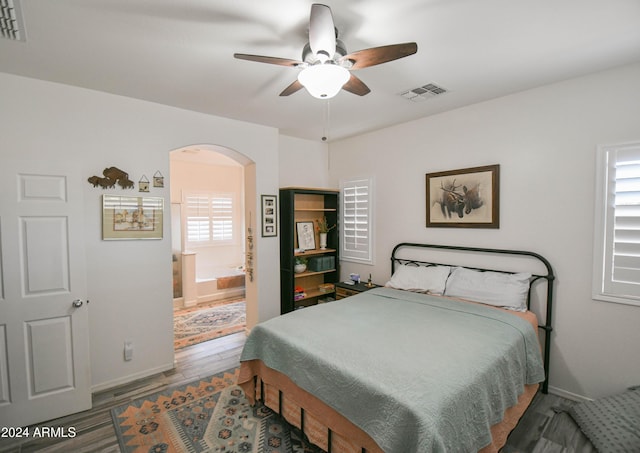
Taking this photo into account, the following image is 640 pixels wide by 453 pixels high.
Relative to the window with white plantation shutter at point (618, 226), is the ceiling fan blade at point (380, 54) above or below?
above

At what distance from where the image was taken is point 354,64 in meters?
1.80

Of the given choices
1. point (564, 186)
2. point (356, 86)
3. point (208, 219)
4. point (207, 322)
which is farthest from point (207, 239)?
point (564, 186)

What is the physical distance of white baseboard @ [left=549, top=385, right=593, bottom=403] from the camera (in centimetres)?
258

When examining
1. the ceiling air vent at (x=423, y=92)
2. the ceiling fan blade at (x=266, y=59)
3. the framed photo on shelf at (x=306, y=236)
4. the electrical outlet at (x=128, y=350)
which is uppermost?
the ceiling air vent at (x=423, y=92)

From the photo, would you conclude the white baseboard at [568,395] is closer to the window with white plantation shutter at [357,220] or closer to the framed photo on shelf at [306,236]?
the window with white plantation shutter at [357,220]

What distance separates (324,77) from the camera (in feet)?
5.37

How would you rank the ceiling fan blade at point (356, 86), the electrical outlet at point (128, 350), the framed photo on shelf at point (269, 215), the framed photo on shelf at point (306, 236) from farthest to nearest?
the framed photo on shelf at point (306, 236)
the framed photo on shelf at point (269, 215)
the electrical outlet at point (128, 350)
the ceiling fan blade at point (356, 86)

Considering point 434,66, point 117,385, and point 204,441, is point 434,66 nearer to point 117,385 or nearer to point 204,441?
point 204,441

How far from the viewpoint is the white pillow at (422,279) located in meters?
3.26

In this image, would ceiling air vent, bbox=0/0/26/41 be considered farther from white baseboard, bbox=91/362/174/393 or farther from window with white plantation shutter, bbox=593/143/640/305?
window with white plantation shutter, bbox=593/143/640/305

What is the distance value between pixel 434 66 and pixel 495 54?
1.36 ft

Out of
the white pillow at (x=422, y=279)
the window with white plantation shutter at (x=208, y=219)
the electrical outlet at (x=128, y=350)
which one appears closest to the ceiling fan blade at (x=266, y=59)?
the white pillow at (x=422, y=279)

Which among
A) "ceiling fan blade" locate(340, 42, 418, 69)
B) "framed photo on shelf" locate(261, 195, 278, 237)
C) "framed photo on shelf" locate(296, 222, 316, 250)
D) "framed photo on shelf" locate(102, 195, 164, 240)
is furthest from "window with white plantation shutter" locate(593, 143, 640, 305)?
"framed photo on shelf" locate(102, 195, 164, 240)

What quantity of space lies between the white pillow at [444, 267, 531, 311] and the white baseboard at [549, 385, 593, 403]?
2.56 ft
